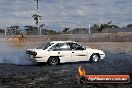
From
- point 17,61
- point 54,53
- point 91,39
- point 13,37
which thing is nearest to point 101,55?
point 54,53

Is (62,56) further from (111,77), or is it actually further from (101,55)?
(111,77)

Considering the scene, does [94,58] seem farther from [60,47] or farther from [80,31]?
[80,31]

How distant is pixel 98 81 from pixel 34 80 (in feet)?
23.7

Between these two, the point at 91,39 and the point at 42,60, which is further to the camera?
the point at 91,39

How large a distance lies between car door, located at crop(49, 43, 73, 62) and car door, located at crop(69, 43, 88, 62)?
0.28 m

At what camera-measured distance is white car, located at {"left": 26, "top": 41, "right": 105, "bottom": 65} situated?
23.2m

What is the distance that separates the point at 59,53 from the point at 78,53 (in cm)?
137

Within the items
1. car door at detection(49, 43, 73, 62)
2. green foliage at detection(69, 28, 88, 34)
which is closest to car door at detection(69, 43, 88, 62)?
car door at detection(49, 43, 73, 62)

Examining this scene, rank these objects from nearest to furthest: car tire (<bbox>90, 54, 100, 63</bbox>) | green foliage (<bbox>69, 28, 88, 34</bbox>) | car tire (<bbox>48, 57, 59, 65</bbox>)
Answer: car tire (<bbox>48, 57, 59, 65</bbox>)
car tire (<bbox>90, 54, 100, 63</bbox>)
green foliage (<bbox>69, 28, 88, 34</bbox>)

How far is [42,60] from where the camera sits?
23.3 meters

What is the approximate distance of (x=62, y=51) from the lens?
78.3ft

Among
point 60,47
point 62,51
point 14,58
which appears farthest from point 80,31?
point 62,51

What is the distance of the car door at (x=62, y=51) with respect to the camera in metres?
23.7

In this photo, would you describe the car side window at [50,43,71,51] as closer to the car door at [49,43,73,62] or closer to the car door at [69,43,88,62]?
the car door at [49,43,73,62]
